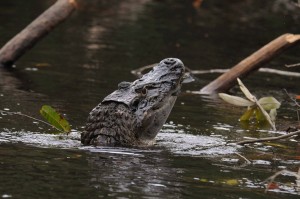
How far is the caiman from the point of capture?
355 inches

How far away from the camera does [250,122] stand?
12047mm

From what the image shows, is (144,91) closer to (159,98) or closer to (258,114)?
(159,98)

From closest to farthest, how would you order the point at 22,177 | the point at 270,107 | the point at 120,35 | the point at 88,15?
1. the point at 22,177
2. the point at 270,107
3. the point at 120,35
4. the point at 88,15

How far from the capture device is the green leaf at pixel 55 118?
9742mm

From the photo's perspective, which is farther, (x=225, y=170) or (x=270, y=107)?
(x=270, y=107)

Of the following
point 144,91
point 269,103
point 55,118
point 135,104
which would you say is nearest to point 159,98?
A: point 144,91

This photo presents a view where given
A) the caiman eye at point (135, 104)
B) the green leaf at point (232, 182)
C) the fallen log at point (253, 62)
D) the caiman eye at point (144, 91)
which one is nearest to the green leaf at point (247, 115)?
the fallen log at point (253, 62)

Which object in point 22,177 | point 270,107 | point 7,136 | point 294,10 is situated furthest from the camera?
point 294,10

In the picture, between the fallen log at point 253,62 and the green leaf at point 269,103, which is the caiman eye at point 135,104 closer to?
the green leaf at point 269,103

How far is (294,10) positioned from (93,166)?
80.6 ft

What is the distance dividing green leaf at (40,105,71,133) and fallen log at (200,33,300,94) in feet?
15.1

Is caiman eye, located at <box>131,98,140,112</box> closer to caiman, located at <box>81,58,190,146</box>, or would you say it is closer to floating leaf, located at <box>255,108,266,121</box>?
caiman, located at <box>81,58,190,146</box>

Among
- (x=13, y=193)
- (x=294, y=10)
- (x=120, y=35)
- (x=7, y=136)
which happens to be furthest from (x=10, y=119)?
(x=294, y=10)

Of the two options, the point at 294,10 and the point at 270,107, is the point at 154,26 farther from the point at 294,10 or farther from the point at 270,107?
the point at 270,107
